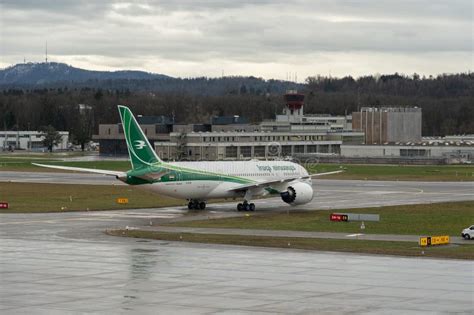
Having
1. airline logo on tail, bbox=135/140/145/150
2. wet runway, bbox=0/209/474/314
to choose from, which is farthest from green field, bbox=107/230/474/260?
airline logo on tail, bbox=135/140/145/150

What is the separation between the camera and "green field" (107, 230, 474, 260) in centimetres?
5850

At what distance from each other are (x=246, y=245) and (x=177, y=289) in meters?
18.7

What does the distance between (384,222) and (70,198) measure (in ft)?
135

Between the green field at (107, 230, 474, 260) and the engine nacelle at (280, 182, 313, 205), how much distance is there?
78.7 feet

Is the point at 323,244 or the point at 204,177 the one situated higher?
the point at 204,177

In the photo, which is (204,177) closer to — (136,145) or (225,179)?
(225,179)

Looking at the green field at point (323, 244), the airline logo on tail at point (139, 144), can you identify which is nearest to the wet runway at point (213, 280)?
the green field at point (323, 244)

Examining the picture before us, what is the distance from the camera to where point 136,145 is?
285 feet

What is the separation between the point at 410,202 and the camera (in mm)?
99938

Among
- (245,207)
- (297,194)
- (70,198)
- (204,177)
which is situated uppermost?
(204,177)

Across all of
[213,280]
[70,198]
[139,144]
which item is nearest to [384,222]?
[139,144]

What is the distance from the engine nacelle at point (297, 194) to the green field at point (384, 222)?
3341 mm

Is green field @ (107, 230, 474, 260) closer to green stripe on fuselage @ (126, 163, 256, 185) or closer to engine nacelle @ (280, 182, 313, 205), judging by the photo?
green stripe on fuselage @ (126, 163, 256, 185)

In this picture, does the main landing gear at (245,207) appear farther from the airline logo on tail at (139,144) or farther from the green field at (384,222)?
the airline logo on tail at (139,144)
